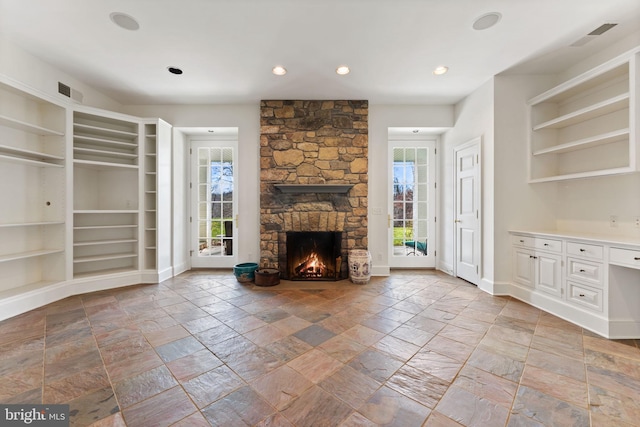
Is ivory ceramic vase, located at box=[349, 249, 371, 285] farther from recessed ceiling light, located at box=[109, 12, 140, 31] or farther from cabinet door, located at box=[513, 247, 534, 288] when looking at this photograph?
recessed ceiling light, located at box=[109, 12, 140, 31]

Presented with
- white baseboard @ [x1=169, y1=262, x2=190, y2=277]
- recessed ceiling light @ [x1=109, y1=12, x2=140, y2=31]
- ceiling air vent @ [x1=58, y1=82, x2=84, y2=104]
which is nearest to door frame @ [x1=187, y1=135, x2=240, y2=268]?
white baseboard @ [x1=169, y1=262, x2=190, y2=277]

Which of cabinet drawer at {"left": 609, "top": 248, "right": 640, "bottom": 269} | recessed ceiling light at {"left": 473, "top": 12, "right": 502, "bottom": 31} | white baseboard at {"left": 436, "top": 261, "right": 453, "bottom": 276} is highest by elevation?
recessed ceiling light at {"left": 473, "top": 12, "right": 502, "bottom": 31}

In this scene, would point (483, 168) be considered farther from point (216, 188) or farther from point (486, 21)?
point (216, 188)

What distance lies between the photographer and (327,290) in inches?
138

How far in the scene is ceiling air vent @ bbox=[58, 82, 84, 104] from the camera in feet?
10.5

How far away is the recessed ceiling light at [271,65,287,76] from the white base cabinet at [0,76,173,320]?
6.89 feet

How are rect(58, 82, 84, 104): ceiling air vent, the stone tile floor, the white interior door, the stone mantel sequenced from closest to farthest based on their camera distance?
the stone tile floor < rect(58, 82, 84, 104): ceiling air vent < the white interior door < the stone mantel

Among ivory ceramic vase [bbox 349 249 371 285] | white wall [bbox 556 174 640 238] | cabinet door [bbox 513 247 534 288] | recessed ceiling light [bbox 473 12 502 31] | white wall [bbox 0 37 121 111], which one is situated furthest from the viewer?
ivory ceramic vase [bbox 349 249 371 285]

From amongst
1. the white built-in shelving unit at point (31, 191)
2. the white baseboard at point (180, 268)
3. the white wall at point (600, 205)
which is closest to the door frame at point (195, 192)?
the white baseboard at point (180, 268)

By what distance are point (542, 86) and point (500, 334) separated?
3234mm

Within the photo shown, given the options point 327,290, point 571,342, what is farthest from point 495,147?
point 327,290

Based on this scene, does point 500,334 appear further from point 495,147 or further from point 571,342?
point 495,147

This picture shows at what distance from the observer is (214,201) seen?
4.59m

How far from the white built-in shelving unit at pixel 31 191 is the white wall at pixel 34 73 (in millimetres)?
171
